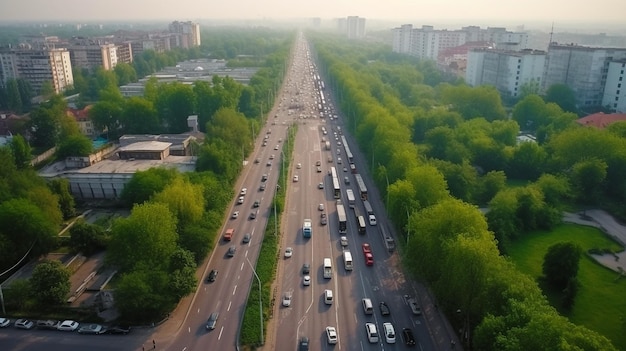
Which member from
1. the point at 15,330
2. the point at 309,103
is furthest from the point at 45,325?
the point at 309,103

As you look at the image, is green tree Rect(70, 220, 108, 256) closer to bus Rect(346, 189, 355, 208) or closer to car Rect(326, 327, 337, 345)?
car Rect(326, 327, 337, 345)

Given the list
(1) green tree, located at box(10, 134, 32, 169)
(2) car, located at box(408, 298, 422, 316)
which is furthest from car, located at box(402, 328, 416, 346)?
(1) green tree, located at box(10, 134, 32, 169)

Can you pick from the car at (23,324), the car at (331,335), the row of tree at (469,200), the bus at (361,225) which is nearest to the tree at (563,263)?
the row of tree at (469,200)

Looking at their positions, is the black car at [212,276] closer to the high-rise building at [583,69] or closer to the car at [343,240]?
the car at [343,240]

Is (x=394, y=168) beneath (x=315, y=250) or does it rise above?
above

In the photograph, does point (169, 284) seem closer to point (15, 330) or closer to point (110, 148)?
point (15, 330)

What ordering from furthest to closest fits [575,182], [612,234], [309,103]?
[309,103] < [575,182] < [612,234]
